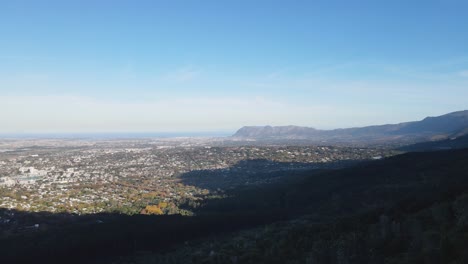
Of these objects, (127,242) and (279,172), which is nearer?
(127,242)

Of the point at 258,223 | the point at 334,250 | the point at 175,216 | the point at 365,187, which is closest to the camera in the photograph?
the point at 334,250

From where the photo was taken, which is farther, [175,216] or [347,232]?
[175,216]

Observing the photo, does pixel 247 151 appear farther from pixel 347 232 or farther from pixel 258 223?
pixel 347 232

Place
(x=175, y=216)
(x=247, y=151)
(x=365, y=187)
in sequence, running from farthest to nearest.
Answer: (x=247, y=151) < (x=365, y=187) < (x=175, y=216)

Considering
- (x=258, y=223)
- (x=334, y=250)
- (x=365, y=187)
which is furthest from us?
(x=365, y=187)

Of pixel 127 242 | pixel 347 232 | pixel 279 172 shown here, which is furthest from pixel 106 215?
pixel 279 172

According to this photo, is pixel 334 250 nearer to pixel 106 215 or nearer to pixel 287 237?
pixel 287 237

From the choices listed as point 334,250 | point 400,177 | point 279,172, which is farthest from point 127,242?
point 279,172

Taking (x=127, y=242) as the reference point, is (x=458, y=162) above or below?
above

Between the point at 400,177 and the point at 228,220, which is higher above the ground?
the point at 400,177
